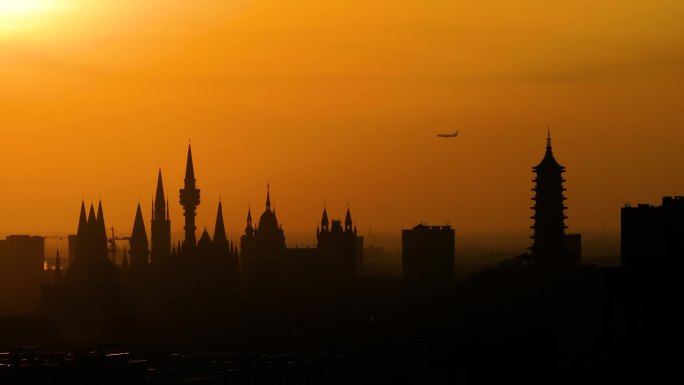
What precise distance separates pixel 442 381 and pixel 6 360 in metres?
40.0

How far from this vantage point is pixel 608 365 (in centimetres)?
19512

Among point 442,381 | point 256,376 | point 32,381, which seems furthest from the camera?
point 256,376

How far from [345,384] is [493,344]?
17656 mm

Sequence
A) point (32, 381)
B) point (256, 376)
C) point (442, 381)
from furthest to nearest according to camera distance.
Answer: point (256, 376) → point (442, 381) → point (32, 381)

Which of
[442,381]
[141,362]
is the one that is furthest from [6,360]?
[442,381]

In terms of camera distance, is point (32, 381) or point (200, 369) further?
point (200, 369)

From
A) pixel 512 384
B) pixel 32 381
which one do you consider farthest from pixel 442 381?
pixel 32 381

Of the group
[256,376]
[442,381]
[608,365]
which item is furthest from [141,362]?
[608,365]

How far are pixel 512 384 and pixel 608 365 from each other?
24108 millimetres

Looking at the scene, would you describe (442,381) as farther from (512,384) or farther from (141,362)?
(141,362)

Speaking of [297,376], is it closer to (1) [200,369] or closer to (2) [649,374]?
(1) [200,369]

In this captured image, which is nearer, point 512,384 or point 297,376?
point 512,384

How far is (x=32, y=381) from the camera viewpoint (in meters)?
166

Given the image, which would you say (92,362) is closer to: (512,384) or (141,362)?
(141,362)
